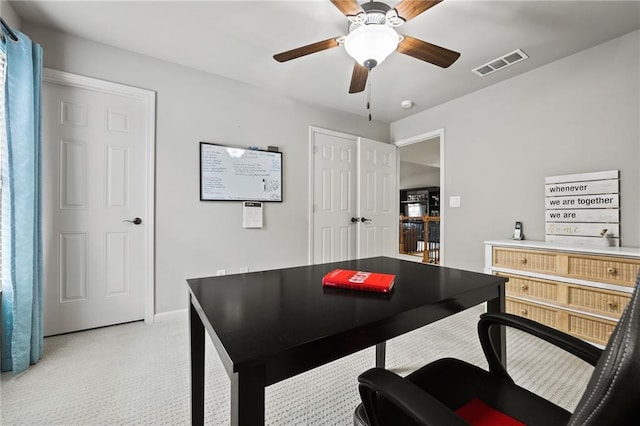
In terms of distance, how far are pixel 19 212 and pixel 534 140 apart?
420 centimetres

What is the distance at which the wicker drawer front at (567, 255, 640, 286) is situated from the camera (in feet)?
6.20

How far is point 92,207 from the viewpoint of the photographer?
233 cm

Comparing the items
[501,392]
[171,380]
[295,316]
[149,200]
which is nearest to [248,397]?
[295,316]

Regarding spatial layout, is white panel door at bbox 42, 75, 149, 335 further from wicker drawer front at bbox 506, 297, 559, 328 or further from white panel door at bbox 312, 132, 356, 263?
wicker drawer front at bbox 506, 297, 559, 328

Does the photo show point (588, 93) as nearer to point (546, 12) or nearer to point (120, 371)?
point (546, 12)

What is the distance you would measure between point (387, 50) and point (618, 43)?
210 cm

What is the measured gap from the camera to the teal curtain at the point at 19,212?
1662 millimetres

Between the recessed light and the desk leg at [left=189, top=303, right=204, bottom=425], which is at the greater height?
the recessed light

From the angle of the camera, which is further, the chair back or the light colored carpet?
the light colored carpet

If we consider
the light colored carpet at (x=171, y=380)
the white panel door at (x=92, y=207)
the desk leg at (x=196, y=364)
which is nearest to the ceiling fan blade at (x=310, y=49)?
the white panel door at (x=92, y=207)

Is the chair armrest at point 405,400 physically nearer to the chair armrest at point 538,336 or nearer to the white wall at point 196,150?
the chair armrest at point 538,336

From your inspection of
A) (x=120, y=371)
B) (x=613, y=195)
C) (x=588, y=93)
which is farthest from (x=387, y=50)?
(x=120, y=371)

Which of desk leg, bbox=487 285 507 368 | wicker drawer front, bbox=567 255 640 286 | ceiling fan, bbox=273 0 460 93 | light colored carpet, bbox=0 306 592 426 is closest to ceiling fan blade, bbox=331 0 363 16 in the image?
ceiling fan, bbox=273 0 460 93

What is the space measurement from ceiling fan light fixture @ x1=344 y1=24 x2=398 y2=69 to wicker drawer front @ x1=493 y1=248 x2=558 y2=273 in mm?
2107
